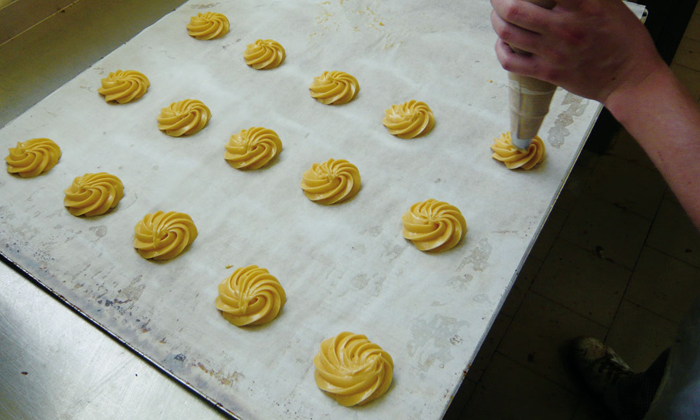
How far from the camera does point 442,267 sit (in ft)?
6.75

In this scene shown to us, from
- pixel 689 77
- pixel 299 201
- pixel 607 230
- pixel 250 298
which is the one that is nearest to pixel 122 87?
pixel 299 201

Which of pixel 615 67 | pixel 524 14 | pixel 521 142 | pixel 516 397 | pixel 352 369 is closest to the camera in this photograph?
pixel 524 14

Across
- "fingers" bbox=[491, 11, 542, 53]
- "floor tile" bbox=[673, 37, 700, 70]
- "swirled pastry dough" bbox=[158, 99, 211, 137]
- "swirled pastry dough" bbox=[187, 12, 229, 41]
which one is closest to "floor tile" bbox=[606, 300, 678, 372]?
"fingers" bbox=[491, 11, 542, 53]

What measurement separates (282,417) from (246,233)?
83cm

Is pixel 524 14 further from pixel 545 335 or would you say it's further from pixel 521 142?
pixel 545 335

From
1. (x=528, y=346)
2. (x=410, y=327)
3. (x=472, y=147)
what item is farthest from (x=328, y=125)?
(x=528, y=346)

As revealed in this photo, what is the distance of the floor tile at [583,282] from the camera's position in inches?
123

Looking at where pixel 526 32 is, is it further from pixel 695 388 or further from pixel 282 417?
pixel 282 417

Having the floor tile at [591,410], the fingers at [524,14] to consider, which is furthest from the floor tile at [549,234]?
the fingers at [524,14]

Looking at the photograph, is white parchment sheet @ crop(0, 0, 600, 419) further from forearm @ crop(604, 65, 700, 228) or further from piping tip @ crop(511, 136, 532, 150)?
forearm @ crop(604, 65, 700, 228)

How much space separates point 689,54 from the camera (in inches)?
186

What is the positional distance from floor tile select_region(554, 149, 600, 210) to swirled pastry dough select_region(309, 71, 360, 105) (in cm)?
182

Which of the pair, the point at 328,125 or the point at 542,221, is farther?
the point at 328,125

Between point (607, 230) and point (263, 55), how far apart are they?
8.45 ft
